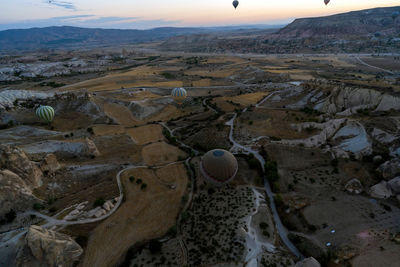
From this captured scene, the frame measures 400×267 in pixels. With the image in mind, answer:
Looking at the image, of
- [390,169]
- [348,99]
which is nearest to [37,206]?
[390,169]

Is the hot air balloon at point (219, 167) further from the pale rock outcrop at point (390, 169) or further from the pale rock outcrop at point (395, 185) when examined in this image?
the pale rock outcrop at point (390, 169)

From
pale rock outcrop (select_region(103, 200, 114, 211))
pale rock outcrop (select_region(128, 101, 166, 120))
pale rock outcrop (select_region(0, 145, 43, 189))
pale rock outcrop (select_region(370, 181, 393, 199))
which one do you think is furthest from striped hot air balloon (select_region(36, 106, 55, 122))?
pale rock outcrop (select_region(370, 181, 393, 199))

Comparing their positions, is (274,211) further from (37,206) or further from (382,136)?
(37,206)

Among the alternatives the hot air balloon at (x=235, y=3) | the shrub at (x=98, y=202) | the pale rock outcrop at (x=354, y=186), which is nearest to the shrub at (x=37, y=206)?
the shrub at (x=98, y=202)

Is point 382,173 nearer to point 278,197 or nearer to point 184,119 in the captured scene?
point 278,197

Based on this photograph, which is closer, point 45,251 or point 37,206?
point 45,251

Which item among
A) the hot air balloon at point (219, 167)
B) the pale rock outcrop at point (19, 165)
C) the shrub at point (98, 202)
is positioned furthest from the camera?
the hot air balloon at point (219, 167)
